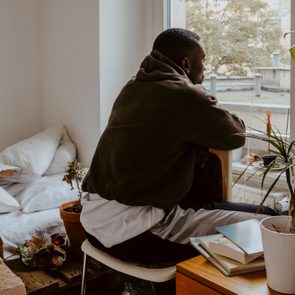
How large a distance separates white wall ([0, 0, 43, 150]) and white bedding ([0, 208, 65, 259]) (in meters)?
0.87

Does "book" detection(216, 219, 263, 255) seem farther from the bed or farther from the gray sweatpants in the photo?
the bed

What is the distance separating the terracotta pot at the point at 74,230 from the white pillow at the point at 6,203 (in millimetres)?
249

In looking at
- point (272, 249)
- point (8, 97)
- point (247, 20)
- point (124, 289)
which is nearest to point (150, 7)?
point (247, 20)

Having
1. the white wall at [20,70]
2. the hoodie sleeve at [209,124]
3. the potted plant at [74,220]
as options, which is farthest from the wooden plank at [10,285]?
the white wall at [20,70]

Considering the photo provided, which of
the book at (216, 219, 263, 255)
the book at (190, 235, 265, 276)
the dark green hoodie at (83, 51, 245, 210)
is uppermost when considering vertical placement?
the dark green hoodie at (83, 51, 245, 210)

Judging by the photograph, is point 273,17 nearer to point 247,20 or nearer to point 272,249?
point 247,20

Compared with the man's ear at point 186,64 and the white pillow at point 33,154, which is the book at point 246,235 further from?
the white pillow at point 33,154

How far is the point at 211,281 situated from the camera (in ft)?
3.92

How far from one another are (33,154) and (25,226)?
1.70 feet

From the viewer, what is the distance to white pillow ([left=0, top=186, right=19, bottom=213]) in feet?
6.91

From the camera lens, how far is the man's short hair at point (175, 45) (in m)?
1.60

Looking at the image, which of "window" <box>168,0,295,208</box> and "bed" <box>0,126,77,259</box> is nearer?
"window" <box>168,0,295,208</box>

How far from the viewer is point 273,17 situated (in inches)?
76.8

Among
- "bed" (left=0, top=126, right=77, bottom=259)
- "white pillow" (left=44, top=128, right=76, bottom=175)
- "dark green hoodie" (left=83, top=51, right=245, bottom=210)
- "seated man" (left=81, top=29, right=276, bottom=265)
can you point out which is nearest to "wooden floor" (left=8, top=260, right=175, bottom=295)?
"bed" (left=0, top=126, right=77, bottom=259)
